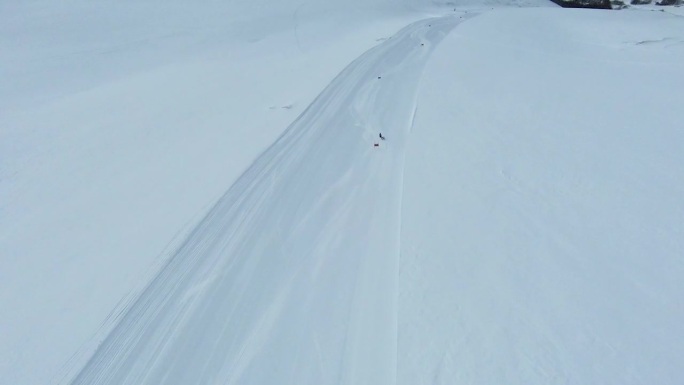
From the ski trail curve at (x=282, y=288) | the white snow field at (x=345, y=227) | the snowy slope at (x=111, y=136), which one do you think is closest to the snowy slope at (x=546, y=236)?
the white snow field at (x=345, y=227)

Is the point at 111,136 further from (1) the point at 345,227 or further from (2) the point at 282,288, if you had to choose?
(2) the point at 282,288

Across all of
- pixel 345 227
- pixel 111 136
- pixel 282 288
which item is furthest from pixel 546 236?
pixel 111 136

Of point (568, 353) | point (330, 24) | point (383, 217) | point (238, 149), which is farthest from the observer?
point (330, 24)

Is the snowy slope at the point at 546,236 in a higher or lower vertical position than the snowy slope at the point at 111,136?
lower

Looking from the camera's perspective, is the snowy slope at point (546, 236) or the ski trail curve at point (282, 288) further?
the ski trail curve at point (282, 288)

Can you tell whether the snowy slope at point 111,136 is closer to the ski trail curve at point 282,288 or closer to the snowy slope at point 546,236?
the ski trail curve at point 282,288

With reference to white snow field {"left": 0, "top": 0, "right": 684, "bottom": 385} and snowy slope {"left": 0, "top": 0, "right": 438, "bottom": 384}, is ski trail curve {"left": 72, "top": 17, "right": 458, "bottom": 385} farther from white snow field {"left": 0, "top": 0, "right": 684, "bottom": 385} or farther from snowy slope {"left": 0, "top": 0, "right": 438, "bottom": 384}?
snowy slope {"left": 0, "top": 0, "right": 438, "bottom": 384}

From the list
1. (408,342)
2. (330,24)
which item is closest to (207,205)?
(408,342)

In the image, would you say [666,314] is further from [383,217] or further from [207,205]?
[207,205]
